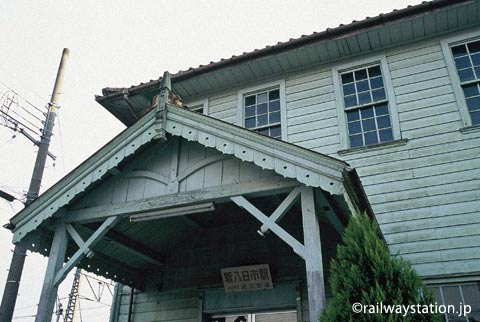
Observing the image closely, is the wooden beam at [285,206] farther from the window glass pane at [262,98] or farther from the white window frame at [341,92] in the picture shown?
the window glass pane at [262,98]

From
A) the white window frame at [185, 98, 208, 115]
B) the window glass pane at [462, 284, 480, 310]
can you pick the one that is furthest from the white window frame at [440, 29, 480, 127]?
the white window frame at [185, 98, 208, 115]

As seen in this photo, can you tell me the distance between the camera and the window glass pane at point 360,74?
8.99 meters

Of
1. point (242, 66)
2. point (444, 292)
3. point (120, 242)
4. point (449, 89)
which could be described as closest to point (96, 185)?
point (120, 242)

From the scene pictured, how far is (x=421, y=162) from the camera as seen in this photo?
755 centimetres

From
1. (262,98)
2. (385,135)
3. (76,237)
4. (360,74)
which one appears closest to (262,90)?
(262,98)

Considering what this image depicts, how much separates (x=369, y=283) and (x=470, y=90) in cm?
540

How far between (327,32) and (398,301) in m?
6.29

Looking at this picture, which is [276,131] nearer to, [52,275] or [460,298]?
[460,298]

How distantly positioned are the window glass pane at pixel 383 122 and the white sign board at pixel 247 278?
11.7ft

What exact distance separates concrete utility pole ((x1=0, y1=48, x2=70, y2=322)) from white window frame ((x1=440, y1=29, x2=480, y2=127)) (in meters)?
7.86

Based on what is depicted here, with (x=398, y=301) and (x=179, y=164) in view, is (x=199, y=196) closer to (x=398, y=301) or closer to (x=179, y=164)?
(x=179, y=164)

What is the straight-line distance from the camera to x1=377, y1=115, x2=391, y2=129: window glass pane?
8312 mm

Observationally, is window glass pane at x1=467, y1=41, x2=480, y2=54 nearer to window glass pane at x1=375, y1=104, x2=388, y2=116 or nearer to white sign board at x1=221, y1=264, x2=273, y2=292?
window glass pane at x1=375, y1=104, x2=388, y2=116

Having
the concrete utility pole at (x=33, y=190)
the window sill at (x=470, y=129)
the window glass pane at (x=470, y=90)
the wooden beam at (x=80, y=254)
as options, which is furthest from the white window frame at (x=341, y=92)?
the concrete utility pole at (x=33, y=190)
